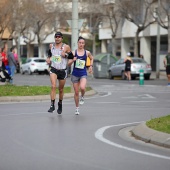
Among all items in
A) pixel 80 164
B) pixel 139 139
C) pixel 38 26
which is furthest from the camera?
pixel 38 26

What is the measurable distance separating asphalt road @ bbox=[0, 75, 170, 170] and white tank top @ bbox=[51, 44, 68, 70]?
3.91 ft

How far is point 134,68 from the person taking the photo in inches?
1574

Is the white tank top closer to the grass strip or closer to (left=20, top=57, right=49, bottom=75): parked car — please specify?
the grass strip

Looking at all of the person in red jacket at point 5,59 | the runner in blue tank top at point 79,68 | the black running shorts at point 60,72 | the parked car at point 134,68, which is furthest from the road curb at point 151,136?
the parked car at point 134,68

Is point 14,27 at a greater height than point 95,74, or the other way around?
point 14,27

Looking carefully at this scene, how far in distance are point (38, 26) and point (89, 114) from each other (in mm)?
47461

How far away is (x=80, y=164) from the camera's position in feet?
27.5

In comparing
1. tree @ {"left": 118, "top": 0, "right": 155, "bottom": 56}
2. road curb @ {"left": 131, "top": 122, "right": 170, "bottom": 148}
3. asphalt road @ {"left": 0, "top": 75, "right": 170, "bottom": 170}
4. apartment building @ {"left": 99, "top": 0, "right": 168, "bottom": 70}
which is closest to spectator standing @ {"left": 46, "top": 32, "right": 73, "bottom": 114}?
asphalt road @ {"left": 0, "top": 75, "right": 170, "bottom": 170}

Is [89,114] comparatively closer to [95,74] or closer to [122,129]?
[122,129]

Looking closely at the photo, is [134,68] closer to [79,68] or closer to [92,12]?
[92,12]

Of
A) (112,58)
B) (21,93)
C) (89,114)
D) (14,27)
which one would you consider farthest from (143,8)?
(89,114)

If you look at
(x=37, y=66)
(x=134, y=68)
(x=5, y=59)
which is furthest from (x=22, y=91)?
(x=37, y=66)

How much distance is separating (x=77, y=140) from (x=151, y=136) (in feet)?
4.19

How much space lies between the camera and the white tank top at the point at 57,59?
→ 14.8 meters
